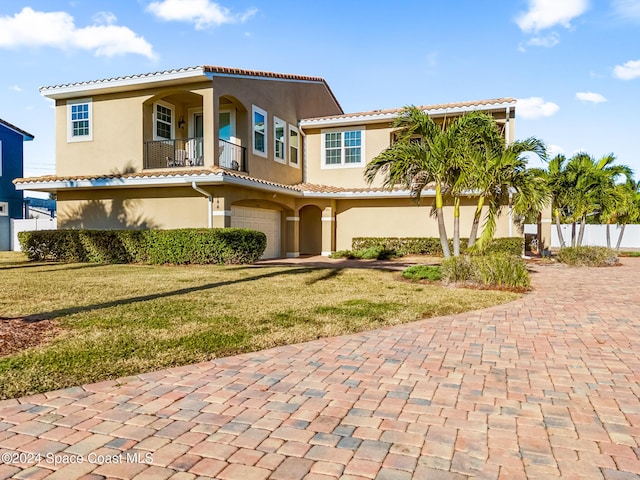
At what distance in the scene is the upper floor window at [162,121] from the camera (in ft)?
60.7

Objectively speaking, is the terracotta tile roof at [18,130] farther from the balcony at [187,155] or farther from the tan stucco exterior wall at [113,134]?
the balcony at [187,155]

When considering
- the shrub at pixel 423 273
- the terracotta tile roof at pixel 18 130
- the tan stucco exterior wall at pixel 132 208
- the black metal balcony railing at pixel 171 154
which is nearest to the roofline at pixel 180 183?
the tan stucco exterior wall at pixel 132 208

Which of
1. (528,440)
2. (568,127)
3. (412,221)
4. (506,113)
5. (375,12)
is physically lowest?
Answer: (528,440)

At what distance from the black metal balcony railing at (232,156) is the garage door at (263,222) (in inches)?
63.9

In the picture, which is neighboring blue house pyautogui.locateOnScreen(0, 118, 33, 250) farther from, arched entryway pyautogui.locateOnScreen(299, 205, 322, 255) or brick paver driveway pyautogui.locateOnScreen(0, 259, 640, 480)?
brick paver driveway pyautogui.locateOnScreen(0, 259, 640, 480)

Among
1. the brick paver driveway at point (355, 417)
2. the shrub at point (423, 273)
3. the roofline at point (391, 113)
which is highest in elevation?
the roofline at point (391, 113)

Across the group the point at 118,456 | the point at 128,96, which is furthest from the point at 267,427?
the point at 128,96

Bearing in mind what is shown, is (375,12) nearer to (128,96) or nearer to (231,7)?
(231,7)

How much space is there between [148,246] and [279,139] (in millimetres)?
8117

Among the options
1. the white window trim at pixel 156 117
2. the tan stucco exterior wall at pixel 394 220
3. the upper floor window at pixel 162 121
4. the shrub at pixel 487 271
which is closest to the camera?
the shrub at pixel 487 271

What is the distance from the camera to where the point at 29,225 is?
2512cm

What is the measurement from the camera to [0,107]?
81.9 ft

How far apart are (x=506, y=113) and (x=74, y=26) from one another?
16.4m

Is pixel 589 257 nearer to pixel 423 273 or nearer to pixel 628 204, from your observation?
pixel 423 273
